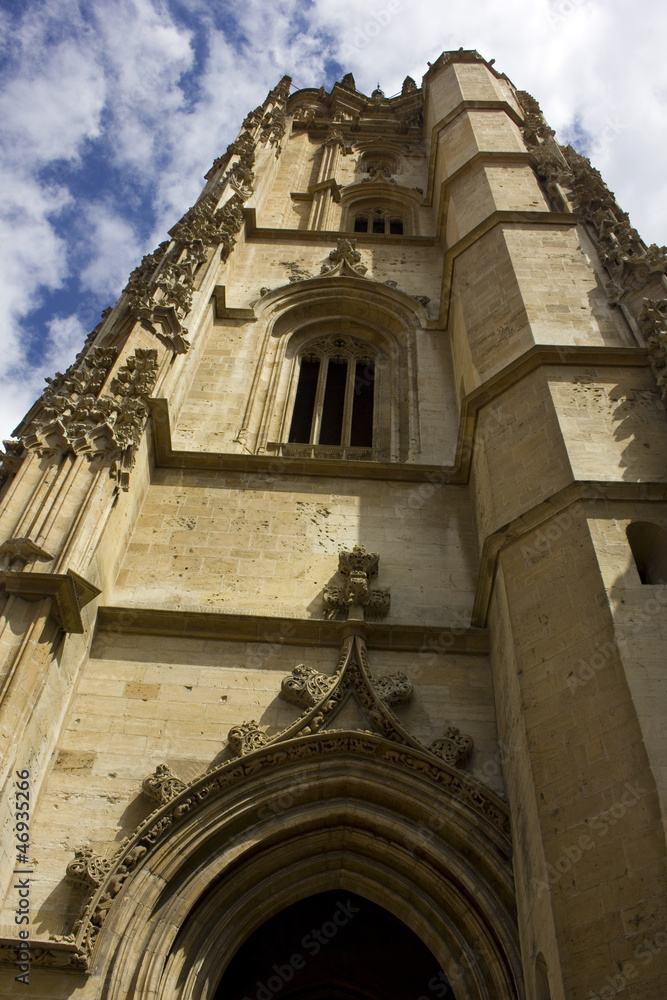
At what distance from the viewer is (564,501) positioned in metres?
7.02

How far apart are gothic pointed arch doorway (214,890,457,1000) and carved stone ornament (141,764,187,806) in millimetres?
1787

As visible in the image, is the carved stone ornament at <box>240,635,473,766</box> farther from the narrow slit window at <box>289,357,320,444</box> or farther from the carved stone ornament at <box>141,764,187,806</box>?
the narrow slit window at <box>289,357,320,444</box>

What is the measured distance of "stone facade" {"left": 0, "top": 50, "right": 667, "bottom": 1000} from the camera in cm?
543

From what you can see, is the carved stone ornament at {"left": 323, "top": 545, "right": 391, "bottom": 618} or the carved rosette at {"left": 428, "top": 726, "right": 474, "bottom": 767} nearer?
the carved rosette at {"left": 428, "top": 726, "right": 474, "bottom": 767}

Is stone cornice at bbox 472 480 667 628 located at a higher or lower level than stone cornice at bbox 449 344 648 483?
lower

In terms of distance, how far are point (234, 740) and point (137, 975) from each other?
1.77 metres

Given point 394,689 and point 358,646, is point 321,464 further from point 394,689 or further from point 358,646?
point 394,689

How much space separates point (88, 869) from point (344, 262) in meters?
11.9

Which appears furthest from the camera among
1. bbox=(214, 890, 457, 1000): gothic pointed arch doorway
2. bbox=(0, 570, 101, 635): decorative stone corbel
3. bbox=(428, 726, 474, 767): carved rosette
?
bbox=(214, 890, 457, 1000): gothic pointed arch doorway

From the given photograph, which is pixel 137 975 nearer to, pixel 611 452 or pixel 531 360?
pixel 611 452

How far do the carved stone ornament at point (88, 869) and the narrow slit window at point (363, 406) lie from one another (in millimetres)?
6781

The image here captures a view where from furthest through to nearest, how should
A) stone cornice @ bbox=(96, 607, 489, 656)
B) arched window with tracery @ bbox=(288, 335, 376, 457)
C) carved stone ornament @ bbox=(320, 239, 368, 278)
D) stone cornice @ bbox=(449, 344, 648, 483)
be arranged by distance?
carved stone ornament @ bbox=(320, 239, 368, 278) < arched window with tracery @ bbox=(288, 335, 376, 457) < stone cornice @ bbox=(449, 344, 648, 483) < stone cornice @ bbox=(96, 607, 489, 656)

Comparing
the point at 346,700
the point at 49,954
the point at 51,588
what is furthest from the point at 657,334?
the point at 49,954

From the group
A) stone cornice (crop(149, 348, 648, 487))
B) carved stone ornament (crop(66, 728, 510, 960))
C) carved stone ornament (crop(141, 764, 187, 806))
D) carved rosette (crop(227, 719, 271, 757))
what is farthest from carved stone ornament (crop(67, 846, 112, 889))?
stone cornice (crop(149, 348, 648, 487))
